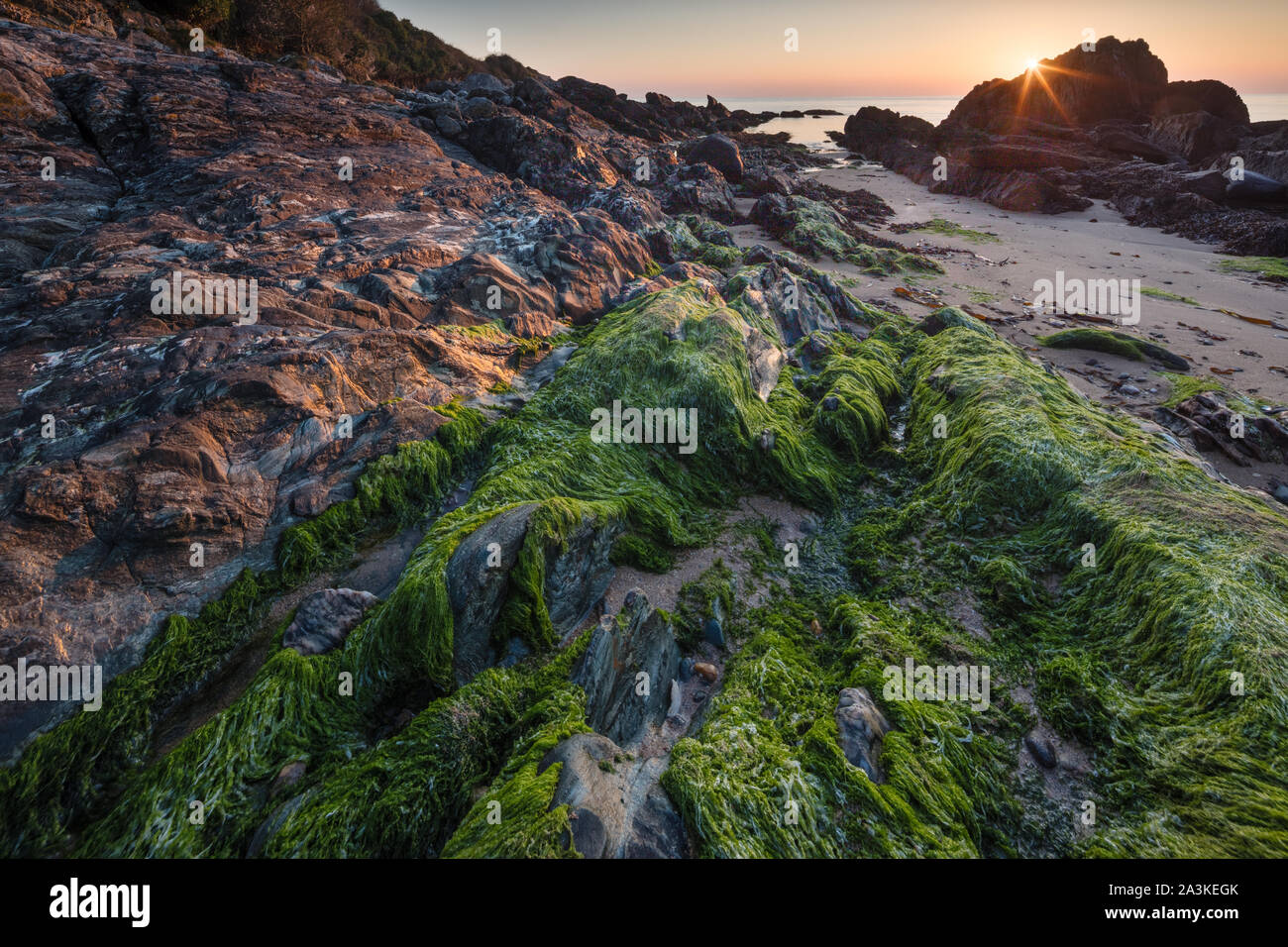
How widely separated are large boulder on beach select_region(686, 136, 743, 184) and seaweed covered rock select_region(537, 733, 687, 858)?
27.2 metres

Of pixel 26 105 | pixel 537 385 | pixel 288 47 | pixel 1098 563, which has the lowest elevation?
pixel 1098 563

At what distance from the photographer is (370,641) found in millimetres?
3629

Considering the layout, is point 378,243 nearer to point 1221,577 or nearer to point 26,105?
point 26,105

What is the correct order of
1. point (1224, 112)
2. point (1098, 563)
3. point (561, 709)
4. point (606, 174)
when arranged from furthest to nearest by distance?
point (1224, 112), point (606, 174), point (1098, 563), point (561, 709)

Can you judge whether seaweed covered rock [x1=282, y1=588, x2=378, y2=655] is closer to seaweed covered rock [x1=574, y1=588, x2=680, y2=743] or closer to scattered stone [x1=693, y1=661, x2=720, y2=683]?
seaweed covered rock [x1=574, y1=588, x2=680, y2=743]

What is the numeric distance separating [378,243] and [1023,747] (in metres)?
10.8

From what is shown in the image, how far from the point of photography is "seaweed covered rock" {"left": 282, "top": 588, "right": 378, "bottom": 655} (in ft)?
12.1

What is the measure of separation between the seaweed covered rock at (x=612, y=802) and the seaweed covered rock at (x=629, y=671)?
387mm

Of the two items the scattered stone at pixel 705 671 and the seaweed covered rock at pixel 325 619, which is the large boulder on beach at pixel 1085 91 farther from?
the seaweed covered rock at pixel 325 619

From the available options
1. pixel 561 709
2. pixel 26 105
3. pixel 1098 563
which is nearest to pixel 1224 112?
pixel 1098 563

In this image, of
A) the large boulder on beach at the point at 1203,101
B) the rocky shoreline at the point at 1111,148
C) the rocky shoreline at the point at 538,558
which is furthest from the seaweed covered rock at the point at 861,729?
the large boulder on beach at the point at 1203,101

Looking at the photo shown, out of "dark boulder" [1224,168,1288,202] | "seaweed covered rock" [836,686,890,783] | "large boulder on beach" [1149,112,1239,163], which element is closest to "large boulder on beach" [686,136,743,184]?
"dark boulder" [1224,168,1288,202]
